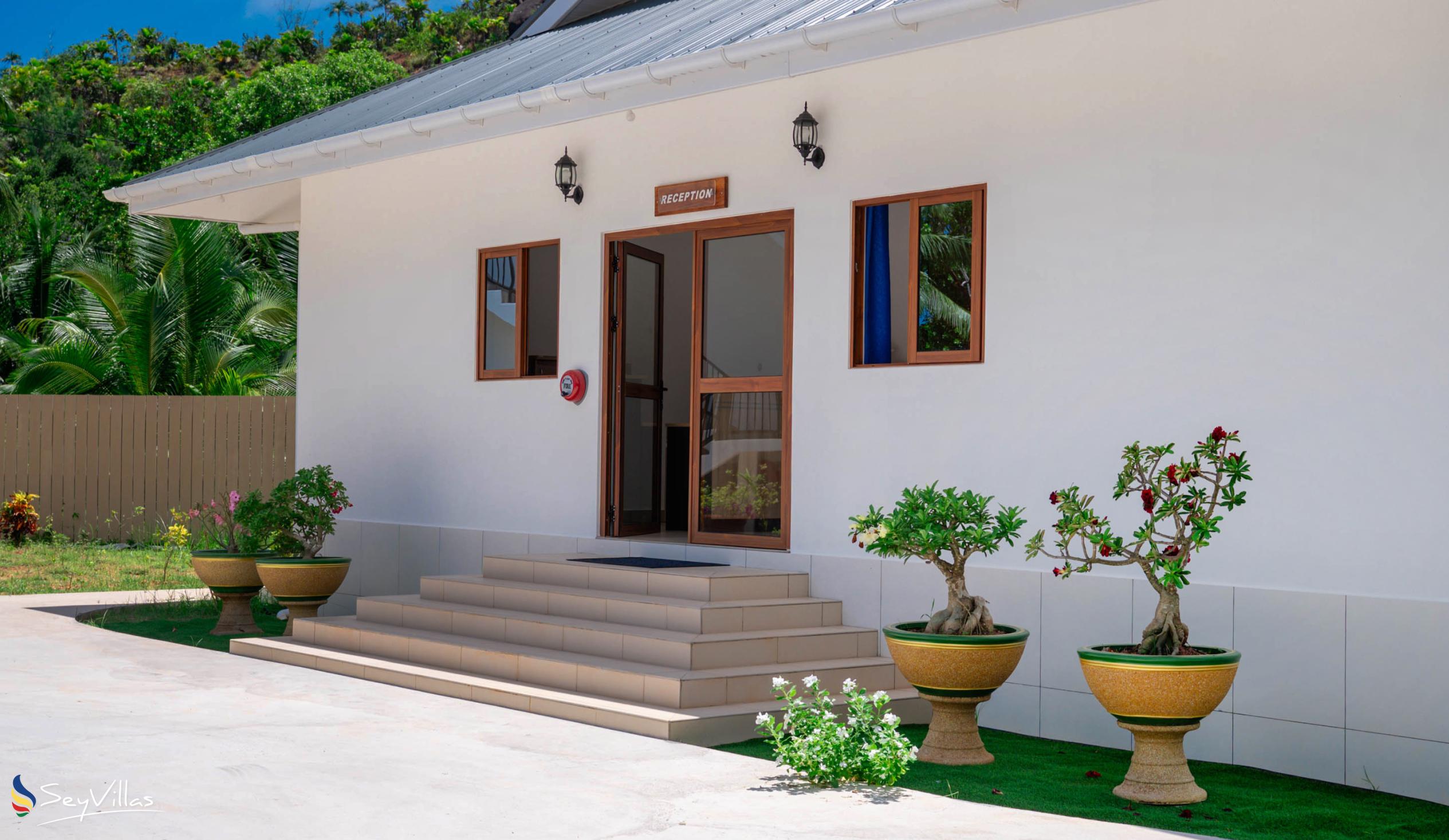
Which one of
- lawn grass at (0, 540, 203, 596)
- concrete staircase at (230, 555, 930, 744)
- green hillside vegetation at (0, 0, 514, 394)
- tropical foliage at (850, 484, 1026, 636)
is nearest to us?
tropical foliage at (850, 484, 1026, 636)

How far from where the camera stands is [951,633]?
19.5ft

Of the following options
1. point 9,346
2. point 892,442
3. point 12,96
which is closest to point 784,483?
point 892,442

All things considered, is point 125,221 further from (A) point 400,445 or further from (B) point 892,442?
(B) point 892,442

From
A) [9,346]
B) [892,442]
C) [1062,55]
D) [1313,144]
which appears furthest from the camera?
[9,346]

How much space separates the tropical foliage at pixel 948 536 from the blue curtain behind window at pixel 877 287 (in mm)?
1754

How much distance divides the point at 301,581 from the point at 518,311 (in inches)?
97.8

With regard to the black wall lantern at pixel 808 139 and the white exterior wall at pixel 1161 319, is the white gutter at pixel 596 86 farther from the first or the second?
the white exterior wall at pixel 1161 319

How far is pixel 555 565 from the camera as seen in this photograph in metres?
8.30

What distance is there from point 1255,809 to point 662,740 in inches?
101

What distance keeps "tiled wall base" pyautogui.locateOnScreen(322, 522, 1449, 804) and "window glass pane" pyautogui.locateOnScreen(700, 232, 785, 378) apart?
1.50 meters

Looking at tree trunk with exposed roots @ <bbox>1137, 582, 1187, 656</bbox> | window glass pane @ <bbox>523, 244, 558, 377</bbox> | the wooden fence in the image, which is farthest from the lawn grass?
tree trunk with exposed roots @ <bbox>1137, 582, 1187, 656</bbox>

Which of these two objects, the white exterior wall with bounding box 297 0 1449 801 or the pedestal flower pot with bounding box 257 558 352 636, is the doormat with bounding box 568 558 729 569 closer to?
the white exterior wall with bounding box 297 0 1449 801

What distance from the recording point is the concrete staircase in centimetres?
653

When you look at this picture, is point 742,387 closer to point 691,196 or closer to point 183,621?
point 691,196
